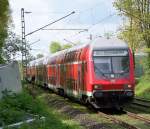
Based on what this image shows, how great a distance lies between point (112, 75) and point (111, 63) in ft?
1.86

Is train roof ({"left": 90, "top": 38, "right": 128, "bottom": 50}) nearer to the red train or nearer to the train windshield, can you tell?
the red train

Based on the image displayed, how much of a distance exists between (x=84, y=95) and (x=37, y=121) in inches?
514

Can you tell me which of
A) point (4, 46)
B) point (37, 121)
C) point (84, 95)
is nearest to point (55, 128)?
point (37, 121)

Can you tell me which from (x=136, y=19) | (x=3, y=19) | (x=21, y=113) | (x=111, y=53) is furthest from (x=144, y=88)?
(x=21, y=113)

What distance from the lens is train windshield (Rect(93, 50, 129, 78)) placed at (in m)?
24.5

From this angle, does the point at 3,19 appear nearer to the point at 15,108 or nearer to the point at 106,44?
the point at 106,44

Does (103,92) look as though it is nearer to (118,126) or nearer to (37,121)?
(118,126)

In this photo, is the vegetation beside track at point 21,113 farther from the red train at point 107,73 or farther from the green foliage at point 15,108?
the red train at point 107,73

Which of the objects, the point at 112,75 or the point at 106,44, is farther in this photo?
the point at 106,44

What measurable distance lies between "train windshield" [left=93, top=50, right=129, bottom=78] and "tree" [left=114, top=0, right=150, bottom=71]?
22734 mm

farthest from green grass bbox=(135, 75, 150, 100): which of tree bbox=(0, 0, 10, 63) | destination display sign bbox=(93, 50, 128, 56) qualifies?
destination display sign bbox=(93, 50, 128, 56)

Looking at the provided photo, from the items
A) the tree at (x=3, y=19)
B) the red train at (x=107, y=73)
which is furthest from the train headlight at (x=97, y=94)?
the tree at (x=3, y=19)

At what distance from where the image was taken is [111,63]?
2478 cm

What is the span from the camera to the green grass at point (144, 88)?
134 feet
